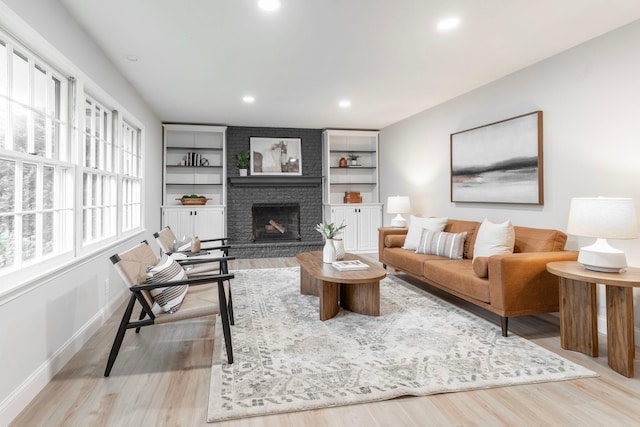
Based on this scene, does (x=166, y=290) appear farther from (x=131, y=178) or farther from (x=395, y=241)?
(x=395, y=241)

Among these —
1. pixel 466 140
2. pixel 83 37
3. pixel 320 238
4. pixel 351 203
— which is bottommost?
pixel 320 238

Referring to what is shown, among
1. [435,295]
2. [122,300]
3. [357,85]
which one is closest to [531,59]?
[357,85]

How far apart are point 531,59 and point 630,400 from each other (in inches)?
120

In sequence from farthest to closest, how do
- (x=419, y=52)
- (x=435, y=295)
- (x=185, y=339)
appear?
(x=435, y=295) → (x=419, y=52) → (x=185, y=339)

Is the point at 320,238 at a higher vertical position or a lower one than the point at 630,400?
higher

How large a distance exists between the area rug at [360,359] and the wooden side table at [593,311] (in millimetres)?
226

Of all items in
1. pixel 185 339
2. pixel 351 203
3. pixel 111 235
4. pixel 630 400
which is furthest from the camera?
pixel 351 203

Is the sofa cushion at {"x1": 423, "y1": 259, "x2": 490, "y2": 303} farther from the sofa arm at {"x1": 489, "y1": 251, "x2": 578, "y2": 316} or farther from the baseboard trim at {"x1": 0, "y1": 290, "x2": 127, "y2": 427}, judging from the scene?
the baseboard trim at {"x1": 0, "y1": 290, "x2": 127, "y2": 427}

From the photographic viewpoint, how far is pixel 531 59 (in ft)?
11.7

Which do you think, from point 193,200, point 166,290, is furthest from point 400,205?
point 166,290

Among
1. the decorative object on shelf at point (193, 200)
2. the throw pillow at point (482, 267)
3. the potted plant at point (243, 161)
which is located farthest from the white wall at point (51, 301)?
the potted plant at point (243, 161)

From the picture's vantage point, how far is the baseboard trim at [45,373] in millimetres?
1842

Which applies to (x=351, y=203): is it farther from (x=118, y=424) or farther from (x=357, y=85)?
(x=118, y=424)

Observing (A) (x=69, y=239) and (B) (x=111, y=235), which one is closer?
(A) (x=69, y=239)
